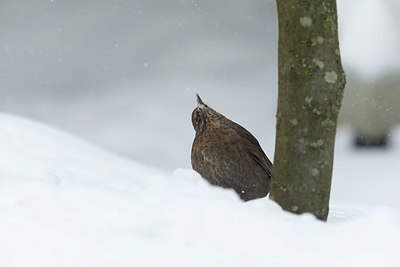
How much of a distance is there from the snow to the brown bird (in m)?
1.16

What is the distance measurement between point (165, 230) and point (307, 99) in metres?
1.02

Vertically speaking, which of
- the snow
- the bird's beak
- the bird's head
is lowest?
the snow

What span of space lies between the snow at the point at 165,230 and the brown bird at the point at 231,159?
3.82ft

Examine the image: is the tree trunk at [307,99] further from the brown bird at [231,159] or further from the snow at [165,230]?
the brown bird at [231,159]

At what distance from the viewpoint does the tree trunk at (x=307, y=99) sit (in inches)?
116

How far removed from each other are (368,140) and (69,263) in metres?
5.45

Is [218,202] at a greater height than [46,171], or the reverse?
[46,171]

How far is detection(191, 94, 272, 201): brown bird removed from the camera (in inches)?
173

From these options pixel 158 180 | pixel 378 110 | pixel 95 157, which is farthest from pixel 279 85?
pixel 378 110

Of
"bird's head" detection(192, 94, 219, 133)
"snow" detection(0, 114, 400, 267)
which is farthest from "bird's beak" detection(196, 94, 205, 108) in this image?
"snow" detection(0, 114, 400, 267)

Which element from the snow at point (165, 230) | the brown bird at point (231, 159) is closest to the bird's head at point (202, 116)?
the brown bird at point (231, 159)

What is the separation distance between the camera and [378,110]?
691 centimetres

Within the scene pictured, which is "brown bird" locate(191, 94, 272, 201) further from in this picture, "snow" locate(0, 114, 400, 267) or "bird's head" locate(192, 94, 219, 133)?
"snow" locate(0, 114, 400, 267)

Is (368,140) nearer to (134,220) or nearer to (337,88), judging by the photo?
(337,88)
